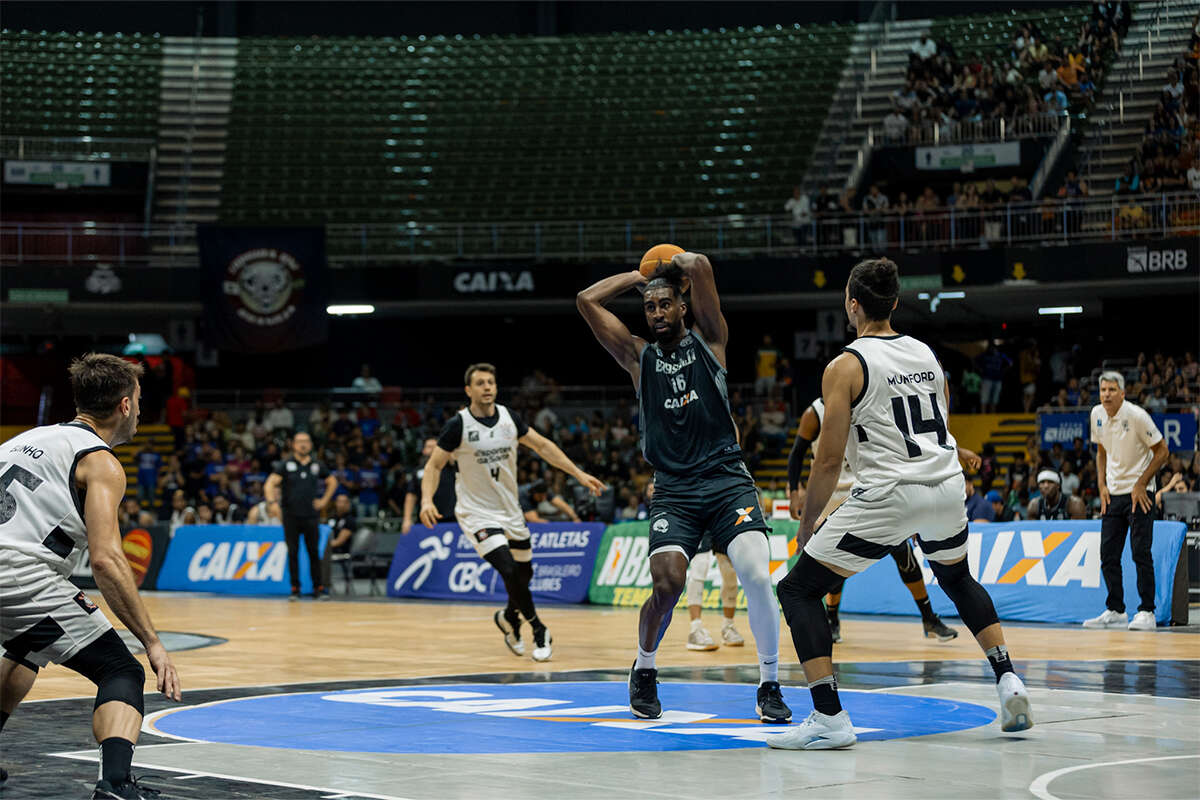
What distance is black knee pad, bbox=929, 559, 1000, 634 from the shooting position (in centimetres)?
703

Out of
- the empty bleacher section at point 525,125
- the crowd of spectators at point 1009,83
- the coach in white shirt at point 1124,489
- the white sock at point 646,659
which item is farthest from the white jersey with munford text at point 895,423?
the empty bleacher section at point 525,125

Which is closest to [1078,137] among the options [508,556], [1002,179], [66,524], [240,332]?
[1002,179]

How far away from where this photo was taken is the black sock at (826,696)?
21.8ft

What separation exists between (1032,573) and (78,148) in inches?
1099

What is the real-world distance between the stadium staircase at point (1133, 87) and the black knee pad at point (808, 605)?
958 inches

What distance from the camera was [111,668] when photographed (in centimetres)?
536

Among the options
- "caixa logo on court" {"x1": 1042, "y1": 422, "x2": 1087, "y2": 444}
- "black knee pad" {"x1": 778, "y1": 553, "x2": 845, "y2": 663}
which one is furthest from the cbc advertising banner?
"caixa logo on court" {"x1": 1042, "y1": 422, "x2": 1087, "y2": 444}

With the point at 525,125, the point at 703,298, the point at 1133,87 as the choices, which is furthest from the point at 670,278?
the point at 525,125

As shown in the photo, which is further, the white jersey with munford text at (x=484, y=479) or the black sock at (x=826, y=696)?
the white jersey with munford text at (x=484, y=479)

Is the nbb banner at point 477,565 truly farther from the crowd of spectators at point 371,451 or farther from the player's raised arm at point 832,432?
the player's raised arm at point 832,432

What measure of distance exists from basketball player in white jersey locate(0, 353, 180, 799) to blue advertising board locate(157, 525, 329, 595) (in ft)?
52.8

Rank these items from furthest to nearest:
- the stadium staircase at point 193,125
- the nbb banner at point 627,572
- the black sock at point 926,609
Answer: the stadium staircase at point 193,125 < the nbb banner at point 627,572 < the black sock at point 926,609

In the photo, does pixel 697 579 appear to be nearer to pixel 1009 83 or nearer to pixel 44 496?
pixel 44 496

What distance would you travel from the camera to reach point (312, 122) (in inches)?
1480
